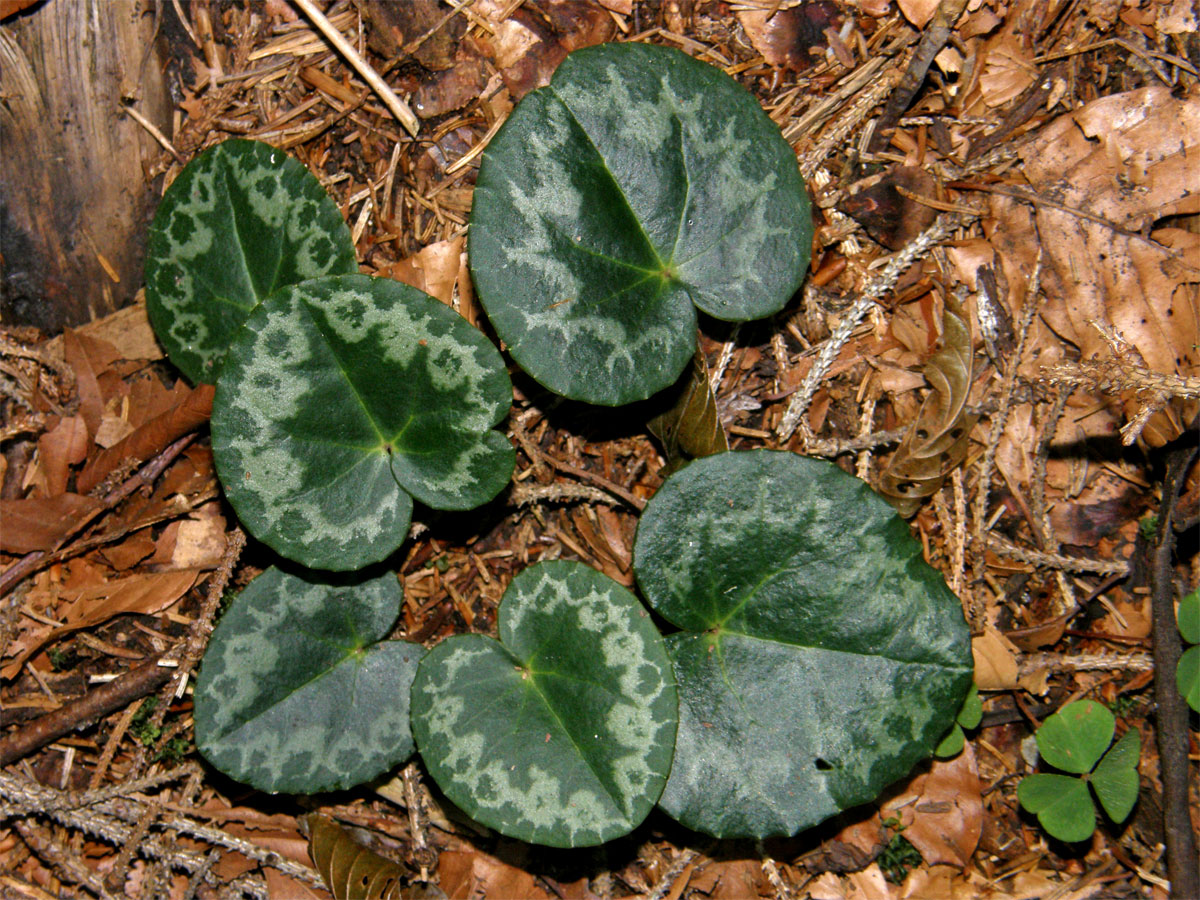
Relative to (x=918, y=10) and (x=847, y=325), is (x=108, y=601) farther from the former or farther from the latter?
(x=918, y=10)

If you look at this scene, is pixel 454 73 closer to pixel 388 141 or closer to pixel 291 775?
pixel 388 141

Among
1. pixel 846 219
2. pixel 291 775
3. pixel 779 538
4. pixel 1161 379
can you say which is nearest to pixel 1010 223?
pixel 846 219

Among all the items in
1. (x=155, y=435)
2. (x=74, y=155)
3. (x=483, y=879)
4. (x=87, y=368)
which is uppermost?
(x=74, y=155)

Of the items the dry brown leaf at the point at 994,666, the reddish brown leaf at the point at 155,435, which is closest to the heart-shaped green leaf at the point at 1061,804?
the dry brown leaf at the point at 994,666

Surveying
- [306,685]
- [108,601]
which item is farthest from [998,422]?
[108,601]

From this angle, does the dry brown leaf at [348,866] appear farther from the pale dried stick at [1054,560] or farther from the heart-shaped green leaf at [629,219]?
the pale dried stick at [1054,560]

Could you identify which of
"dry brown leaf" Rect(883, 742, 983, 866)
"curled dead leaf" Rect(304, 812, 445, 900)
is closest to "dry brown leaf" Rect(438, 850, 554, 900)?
"curled dead leaf" Rect(304, 812, 445, 900)
